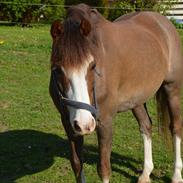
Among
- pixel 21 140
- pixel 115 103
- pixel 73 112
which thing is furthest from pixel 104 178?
pixel 21 140

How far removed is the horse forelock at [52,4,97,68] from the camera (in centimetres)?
313

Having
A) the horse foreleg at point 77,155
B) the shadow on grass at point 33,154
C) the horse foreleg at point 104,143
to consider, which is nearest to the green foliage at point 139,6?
the shadow on grass at point 33,154

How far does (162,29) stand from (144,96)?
880mm

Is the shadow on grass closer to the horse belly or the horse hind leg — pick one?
the horse hind leg

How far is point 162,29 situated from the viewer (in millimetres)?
4863

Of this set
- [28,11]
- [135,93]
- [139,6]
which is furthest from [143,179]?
A: [28,11]

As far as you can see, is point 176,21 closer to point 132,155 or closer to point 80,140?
point 132,155

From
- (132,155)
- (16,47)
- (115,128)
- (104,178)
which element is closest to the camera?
(104,178)

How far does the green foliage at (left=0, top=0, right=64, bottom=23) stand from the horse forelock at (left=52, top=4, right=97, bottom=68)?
1197 centimetres

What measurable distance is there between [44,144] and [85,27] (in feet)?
8.97

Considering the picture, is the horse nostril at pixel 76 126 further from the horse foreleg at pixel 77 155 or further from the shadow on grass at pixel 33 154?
the shadow on grass at pixel 33 154

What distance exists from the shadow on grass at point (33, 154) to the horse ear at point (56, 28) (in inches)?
77.9

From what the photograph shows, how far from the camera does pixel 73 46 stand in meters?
3.15

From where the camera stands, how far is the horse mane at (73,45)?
313 cm
